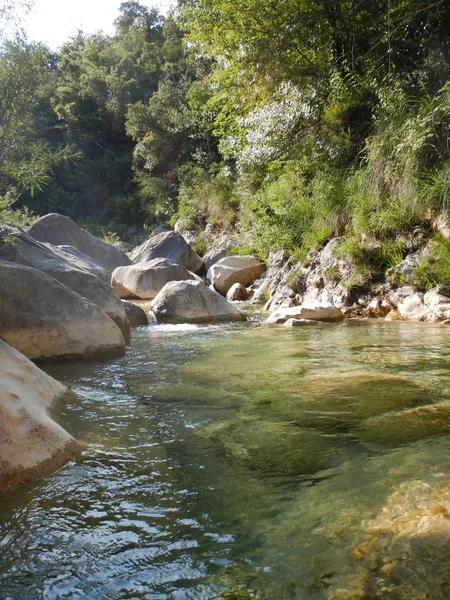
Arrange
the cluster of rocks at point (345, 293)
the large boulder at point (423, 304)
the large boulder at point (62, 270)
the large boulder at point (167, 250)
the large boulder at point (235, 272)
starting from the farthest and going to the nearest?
the large boulder at point (167, 250) < the large boulder at point (235, 272) < the cluster of rocks at point (345, 293) < the large boulder at point (423, 304) < the large boulder at point (62, 270)

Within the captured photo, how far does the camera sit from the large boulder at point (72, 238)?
1334cm

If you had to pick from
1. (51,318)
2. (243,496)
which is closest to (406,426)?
(243,496)

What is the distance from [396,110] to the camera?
27.1ft

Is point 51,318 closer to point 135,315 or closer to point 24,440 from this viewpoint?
point 24,440

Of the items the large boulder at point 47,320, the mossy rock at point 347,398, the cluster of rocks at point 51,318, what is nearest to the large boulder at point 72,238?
the cluster of rocks at point 51,318

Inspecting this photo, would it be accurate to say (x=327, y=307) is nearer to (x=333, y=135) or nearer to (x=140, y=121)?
(x=333, y=135)

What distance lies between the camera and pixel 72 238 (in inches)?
543

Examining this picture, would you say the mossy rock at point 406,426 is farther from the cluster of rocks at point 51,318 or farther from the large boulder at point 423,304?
the large boulder at point 423,304

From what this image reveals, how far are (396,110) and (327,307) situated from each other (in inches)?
143

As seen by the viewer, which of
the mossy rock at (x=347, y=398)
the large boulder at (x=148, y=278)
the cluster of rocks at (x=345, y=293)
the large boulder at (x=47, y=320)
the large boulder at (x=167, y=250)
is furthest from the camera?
the large boulder at (x=167, y=250)

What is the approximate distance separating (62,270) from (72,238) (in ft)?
28.3

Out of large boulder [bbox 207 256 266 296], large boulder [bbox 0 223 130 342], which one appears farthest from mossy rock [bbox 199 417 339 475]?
large boulder [bbox 207 256 266 296]

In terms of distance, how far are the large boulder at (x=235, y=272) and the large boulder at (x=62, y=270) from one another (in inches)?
268

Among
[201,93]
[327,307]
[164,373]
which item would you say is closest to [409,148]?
[327,307]
